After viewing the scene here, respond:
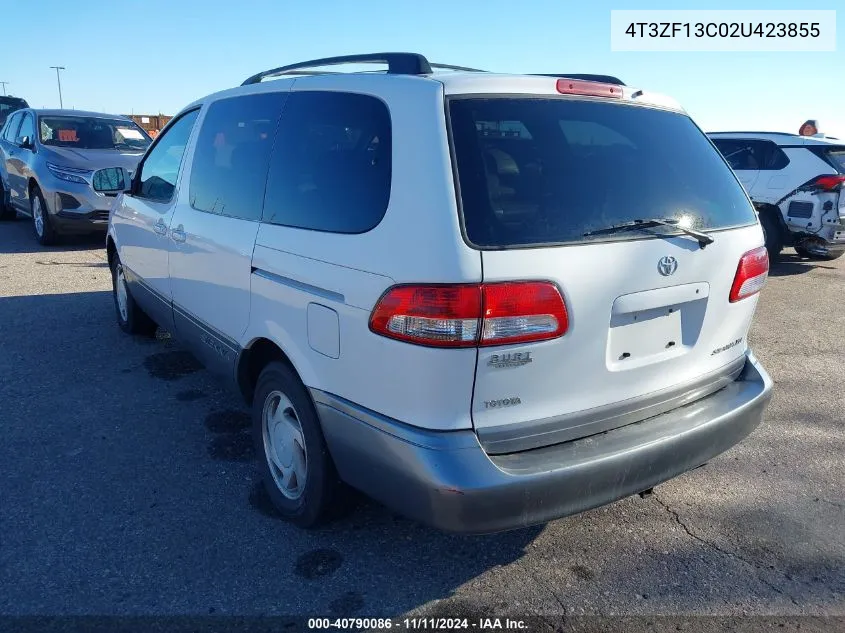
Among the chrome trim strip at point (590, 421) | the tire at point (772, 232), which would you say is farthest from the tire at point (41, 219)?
the tire at point (772, 232)

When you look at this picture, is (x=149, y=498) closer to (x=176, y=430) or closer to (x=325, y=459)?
(x=176, y=430)

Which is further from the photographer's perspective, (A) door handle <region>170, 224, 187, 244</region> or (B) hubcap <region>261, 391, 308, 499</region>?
(A) door handle <region>170, 224, 187, 244</region>

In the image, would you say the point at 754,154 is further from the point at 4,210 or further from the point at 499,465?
the point at 4,210

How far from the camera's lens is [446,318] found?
2.15 metres

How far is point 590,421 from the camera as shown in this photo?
8.09 ft

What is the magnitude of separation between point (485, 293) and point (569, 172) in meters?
0.62

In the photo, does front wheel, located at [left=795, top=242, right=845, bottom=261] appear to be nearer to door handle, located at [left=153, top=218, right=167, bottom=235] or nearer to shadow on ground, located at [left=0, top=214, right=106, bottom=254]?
door handle, located at [left=153, top=218, right=167, bottom=235]

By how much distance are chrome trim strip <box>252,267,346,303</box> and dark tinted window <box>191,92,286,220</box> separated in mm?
296

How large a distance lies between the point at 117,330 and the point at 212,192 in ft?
9.26

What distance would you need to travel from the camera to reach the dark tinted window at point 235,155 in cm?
317

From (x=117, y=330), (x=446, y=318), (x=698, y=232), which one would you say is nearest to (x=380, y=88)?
(x=446, y=318)

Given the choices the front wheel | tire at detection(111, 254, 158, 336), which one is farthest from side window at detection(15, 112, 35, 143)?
the front wheel

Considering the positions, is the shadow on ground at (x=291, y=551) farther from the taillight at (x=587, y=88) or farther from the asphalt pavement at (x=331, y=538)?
the taillight at (x=587, y=88)

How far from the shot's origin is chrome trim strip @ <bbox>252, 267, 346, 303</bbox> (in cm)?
246
